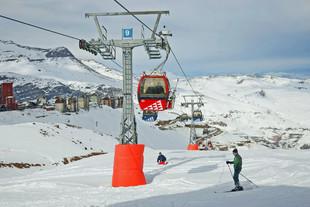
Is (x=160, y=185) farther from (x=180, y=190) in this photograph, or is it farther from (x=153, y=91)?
(x=153, y=91)

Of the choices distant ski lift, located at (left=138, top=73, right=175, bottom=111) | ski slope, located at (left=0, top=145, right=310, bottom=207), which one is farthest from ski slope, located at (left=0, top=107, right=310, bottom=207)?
distant ski lift, located at (left=138, top=73, right=175, bottom=111)

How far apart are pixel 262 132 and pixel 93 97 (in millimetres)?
65119

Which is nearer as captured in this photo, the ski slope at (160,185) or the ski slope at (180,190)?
the ski slope at (180,190)

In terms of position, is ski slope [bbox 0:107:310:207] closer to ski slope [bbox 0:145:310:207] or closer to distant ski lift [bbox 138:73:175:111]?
ski slope [bbox 0:145:310:207]

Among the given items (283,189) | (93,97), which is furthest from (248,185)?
(93,97)

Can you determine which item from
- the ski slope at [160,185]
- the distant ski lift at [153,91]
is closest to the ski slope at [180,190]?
the ski slope at [160,185]

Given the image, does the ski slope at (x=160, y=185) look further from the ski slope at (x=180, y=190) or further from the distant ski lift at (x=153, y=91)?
the distant ski lift at (x=153, y=91)

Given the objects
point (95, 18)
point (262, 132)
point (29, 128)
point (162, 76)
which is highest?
point (95, 18)

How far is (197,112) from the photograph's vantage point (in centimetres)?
5216

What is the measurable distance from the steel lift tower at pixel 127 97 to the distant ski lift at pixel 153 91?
1089 mm

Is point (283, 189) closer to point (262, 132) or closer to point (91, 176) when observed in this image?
point (91, 176)

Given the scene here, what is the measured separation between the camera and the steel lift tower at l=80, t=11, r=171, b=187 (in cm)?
1802

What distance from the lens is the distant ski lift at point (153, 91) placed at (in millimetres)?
21234

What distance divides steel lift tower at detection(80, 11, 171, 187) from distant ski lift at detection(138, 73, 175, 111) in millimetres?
1089
